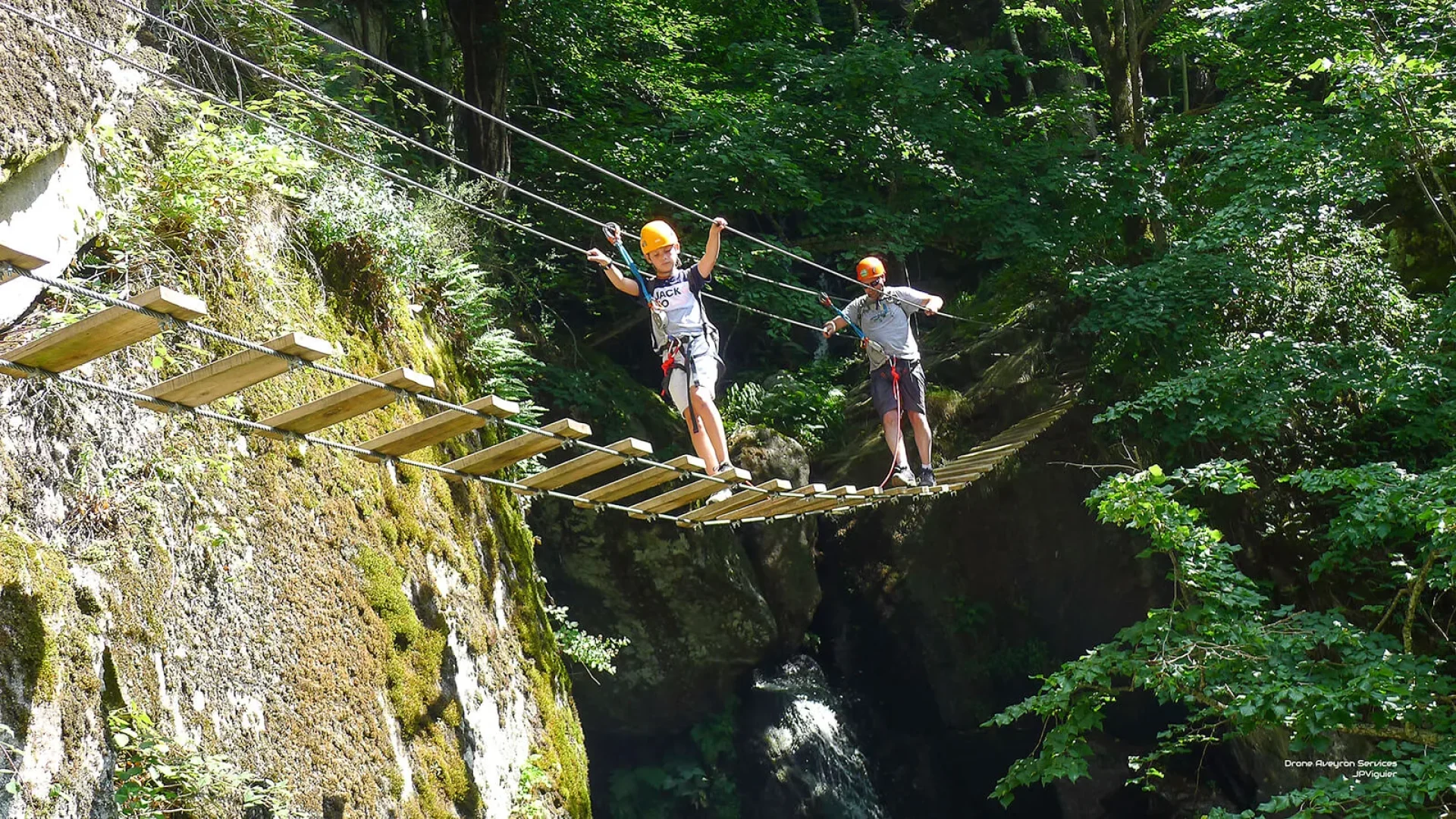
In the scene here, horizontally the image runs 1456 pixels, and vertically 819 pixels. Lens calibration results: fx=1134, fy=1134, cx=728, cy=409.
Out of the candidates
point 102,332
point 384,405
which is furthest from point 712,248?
point 102,332

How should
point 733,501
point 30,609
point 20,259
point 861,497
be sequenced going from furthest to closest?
point 861,497 → point 733,501 → point 30,609 → point 20,259

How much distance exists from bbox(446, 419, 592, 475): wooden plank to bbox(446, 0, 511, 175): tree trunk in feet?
20.7

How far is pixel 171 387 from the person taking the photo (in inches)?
132

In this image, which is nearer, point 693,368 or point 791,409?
point 693,368

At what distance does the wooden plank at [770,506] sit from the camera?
6.21 m

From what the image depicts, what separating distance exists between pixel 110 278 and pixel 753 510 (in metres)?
3.73

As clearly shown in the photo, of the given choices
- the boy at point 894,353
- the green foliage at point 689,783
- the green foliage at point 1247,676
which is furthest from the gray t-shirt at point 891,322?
the green foliage at point 689,783

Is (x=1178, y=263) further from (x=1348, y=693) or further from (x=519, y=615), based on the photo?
(x=519, y=615)

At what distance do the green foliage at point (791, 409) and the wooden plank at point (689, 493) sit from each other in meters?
5.97

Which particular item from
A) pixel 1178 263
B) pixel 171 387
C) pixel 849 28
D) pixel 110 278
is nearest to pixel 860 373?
pixel 1178 263

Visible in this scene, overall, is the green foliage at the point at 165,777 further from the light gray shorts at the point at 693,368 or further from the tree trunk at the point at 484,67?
the tree trunk at the point at 484,67

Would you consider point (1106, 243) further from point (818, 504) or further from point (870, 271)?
point (818, 504)

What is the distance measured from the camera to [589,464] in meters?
4.95

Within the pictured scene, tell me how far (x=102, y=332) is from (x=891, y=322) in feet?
18.1
